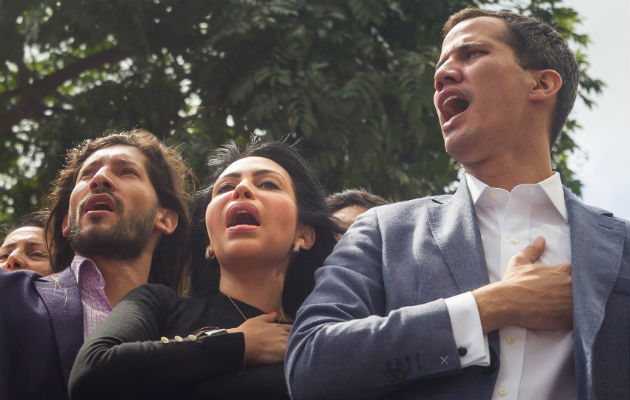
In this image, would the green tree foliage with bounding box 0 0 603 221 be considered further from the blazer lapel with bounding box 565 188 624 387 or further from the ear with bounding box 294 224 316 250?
the blazer lapel with bounding box 565 188 624 387

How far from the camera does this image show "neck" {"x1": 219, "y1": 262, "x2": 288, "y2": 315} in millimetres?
3525

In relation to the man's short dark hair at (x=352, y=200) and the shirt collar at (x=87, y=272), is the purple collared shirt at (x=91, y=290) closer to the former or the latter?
the shirt collar at (x=87, y=272)

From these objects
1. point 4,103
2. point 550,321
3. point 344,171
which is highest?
point 550,321

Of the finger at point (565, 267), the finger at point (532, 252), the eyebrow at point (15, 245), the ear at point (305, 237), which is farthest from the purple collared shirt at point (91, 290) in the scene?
the finger at point (565, 267)

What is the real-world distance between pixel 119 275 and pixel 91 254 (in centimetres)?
16

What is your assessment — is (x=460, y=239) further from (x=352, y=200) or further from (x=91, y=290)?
(x=352, y=200)

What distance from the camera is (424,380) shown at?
2.48m

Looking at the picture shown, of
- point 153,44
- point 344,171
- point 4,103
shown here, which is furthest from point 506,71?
point 4,103

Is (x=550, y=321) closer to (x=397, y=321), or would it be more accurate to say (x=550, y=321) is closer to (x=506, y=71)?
(x=397, y=321)

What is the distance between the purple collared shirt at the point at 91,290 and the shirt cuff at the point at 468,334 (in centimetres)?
159

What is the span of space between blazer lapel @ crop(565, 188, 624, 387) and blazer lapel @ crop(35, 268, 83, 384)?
1759mm

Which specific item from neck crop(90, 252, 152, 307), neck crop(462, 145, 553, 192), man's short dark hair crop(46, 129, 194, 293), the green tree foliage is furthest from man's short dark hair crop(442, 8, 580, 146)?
the green tree foliage

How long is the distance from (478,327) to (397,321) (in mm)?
226

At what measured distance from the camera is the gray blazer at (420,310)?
241 centimetres
